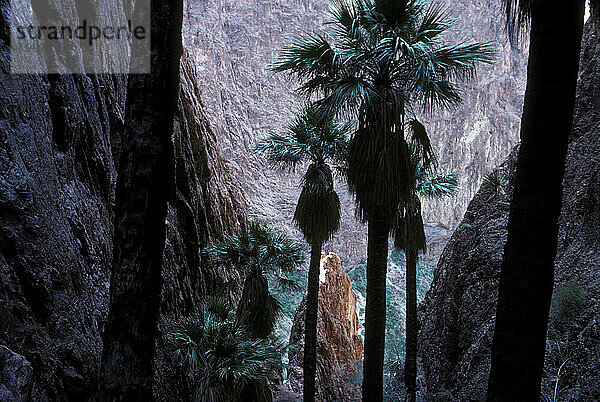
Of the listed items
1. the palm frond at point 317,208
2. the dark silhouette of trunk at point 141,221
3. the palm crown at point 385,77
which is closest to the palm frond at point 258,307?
the palm frond at point 317,208

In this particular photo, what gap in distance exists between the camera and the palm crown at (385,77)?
7805 mm

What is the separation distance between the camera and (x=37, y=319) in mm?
4551

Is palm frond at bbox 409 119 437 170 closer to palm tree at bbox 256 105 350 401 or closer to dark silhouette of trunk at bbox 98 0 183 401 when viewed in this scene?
palm tree at bbox 256 105 350 401

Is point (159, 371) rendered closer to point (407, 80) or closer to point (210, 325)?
point (210, 325)

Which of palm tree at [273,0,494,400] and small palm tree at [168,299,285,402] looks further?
palm tree at [273,0,494,400]

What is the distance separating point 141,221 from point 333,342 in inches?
825

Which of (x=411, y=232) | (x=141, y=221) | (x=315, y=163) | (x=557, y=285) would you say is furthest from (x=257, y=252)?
(x=141, y=221)

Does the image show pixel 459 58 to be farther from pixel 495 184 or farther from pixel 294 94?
pixel 294 94

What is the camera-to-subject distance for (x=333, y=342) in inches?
907

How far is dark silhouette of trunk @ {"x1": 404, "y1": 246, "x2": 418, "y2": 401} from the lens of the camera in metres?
11.7

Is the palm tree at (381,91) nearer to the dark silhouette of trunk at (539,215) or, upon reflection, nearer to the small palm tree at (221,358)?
the small palm tree at (221,358)

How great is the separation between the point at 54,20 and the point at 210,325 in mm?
5555

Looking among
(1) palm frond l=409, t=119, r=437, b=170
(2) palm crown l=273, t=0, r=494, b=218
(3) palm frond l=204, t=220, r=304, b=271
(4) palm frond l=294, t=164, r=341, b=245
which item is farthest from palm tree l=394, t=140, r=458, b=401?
(2) palm crown l=273, t=0, r=494, b=218

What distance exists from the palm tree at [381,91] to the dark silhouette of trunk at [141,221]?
179 inches
